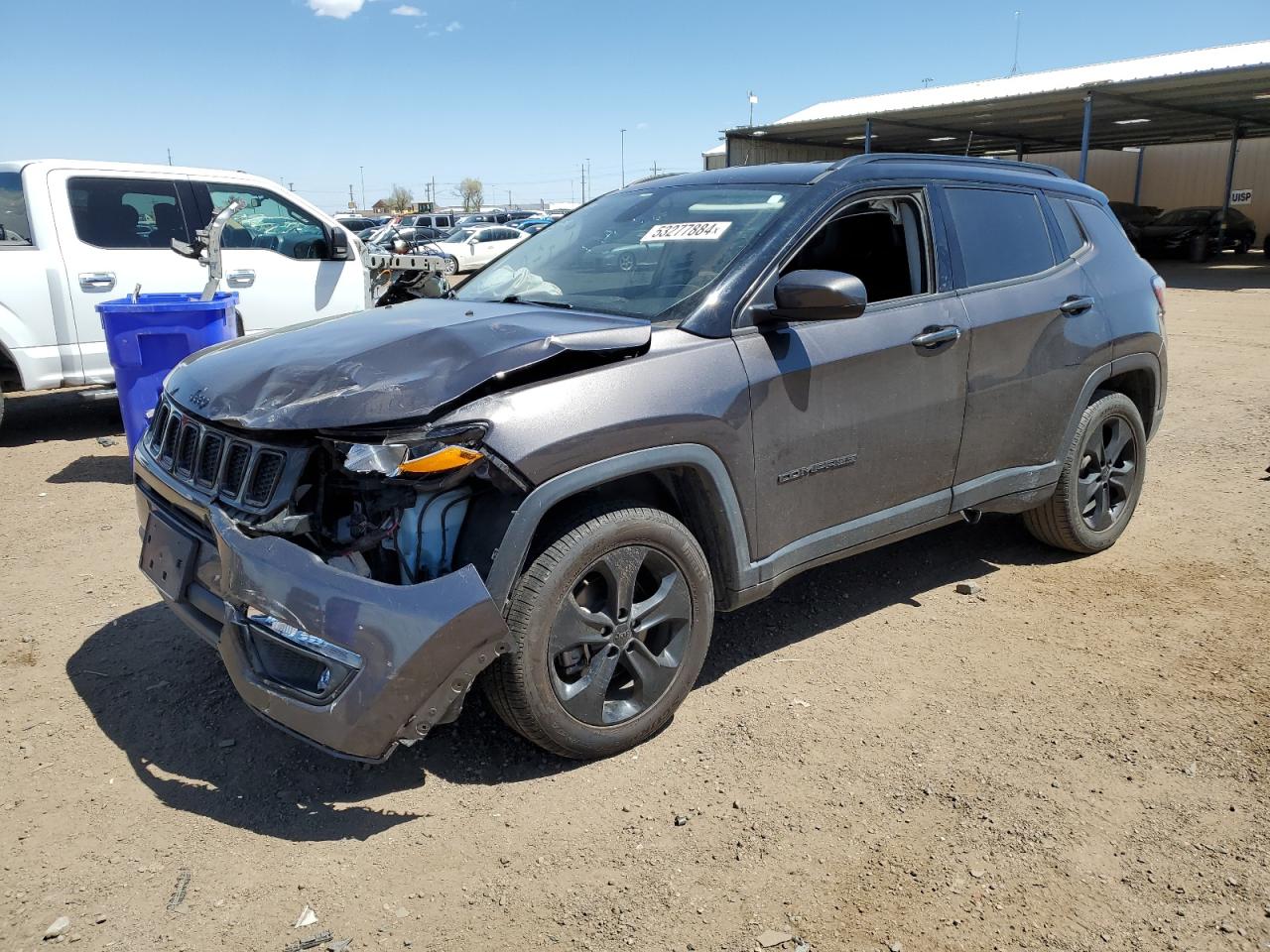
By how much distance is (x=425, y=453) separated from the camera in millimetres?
2590

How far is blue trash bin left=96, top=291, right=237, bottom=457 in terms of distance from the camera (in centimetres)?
542

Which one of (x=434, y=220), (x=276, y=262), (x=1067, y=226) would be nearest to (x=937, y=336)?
(x=1067, y=226)

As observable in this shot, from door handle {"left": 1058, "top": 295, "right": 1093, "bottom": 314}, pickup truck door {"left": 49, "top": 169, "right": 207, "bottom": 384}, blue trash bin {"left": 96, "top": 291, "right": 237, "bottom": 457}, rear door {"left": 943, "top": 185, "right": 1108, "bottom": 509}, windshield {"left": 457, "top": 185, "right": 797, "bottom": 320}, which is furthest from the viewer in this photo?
pickup truck door {"left": 49, "top": 169, "right": 207, "bottom": 384}

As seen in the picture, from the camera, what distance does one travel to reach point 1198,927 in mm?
2359

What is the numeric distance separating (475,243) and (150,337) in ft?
66.4

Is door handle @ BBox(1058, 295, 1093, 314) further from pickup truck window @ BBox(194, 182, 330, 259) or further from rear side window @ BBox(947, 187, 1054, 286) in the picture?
pickup truck window @ BBox(194, 182, 330, 259)

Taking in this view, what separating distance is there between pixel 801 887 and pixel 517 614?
105 cm

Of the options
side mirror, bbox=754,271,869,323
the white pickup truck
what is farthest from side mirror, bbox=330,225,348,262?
side mirror, bbox=754,271,869,323

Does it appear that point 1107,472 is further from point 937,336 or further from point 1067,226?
point 937,336

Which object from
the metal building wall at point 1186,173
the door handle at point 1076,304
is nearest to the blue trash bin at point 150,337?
the door handle at point 1076,304

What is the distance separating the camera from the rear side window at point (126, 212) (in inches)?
285

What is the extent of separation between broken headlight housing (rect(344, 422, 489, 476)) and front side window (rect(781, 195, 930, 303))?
1789mm

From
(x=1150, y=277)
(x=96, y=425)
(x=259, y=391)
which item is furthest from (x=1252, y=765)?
(x=96, y=425)

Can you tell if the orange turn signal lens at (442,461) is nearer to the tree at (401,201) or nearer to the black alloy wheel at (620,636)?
the black alloy wheel at (620,636)
